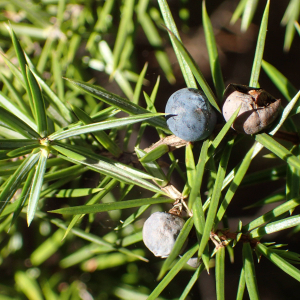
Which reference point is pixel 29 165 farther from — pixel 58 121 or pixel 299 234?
pixel 299 234

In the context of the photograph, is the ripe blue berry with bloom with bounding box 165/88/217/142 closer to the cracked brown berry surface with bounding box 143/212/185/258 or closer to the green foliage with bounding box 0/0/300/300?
the green foliage with bounding box 0/0/300/300

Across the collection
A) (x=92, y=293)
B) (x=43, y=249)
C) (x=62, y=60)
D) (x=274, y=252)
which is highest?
(x=62, y=60)

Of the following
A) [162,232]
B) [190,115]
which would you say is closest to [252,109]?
[190,115]

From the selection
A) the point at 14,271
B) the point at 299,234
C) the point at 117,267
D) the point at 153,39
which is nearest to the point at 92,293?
the point at 117,267

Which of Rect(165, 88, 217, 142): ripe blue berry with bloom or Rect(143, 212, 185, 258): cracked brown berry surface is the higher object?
Rect(165, 88, 217, 142): ripe blue berry with bloom

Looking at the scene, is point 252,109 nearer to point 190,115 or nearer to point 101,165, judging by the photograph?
point 190,115

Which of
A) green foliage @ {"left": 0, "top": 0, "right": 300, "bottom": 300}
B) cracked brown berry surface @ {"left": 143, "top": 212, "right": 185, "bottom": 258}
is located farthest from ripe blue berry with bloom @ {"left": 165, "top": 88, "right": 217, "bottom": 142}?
cracked brown berry surface @ {"left": 143, "top": 212, "right": 185, "bottom": 258}
